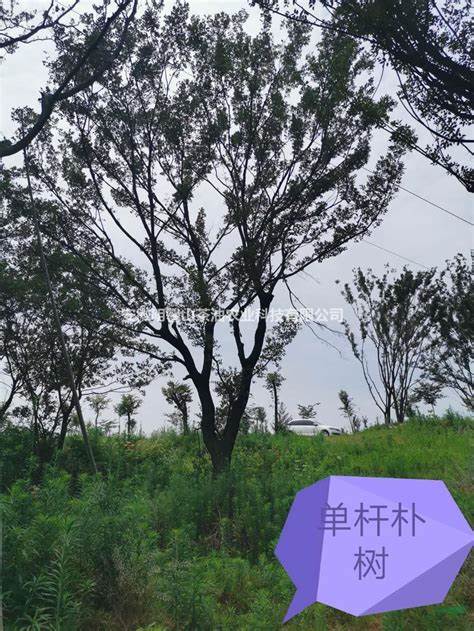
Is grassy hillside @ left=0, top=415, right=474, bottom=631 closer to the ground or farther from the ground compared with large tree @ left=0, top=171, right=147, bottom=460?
closer to the ground

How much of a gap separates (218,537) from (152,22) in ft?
31.2

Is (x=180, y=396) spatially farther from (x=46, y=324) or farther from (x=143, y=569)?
(x=143, y=569)

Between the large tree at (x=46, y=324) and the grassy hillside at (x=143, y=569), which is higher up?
the large tree at (x=46, y=324)

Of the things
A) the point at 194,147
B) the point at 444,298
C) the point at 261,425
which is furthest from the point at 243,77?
the point at 444,298

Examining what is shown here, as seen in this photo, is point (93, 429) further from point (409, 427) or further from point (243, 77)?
point (243, 77)

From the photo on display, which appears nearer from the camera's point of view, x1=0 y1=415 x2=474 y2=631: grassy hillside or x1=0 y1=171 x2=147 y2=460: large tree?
x1=0 y1=415 x2=474 y2=631: grassy hillside

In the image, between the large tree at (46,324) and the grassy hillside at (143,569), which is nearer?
the grassy hillside at (143,569)

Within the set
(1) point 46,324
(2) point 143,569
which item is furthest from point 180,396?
(2) point 143,569

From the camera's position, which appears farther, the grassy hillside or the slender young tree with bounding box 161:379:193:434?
the slender young tree with bounding box 161:379:193:434

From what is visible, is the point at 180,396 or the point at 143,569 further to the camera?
the point at 180,396

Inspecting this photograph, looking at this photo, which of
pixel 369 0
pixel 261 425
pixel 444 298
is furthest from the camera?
pixel 444 298

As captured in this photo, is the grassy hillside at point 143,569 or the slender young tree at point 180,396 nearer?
the grassy hillside at point 143,569

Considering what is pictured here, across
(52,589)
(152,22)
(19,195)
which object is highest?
(152,22)

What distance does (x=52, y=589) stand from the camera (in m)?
3.42
